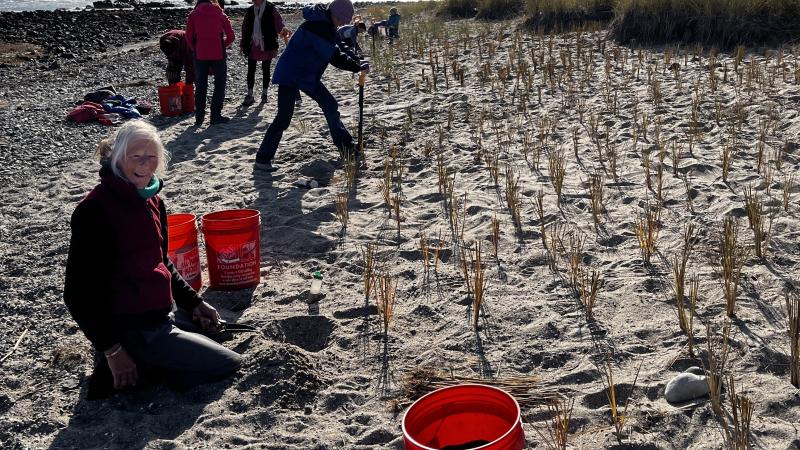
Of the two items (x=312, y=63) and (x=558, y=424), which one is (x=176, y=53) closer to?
(x=312, y=63)

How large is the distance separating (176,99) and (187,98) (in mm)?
224

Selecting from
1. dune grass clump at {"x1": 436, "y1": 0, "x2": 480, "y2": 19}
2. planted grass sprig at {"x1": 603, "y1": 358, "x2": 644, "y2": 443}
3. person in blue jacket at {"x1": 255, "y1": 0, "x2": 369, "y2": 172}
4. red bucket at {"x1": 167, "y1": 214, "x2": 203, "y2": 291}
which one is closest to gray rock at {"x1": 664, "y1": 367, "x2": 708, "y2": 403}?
planted grass sprig at {"x1": 603, "y1": 358, "x2": 644, "y2": 443}

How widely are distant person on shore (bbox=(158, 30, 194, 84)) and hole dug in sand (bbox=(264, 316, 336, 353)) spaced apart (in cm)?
675

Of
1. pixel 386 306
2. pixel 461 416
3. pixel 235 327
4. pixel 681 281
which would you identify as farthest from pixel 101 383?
pixel 681 281

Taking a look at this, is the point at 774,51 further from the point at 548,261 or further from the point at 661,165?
the point at 548,261

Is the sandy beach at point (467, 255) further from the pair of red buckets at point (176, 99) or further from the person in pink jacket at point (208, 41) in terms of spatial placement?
the person in pink jacket at point (208, 41)

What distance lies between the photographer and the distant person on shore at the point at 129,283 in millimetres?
3250

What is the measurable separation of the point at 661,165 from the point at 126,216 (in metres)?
4.12

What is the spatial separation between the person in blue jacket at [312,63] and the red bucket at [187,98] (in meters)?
3.28

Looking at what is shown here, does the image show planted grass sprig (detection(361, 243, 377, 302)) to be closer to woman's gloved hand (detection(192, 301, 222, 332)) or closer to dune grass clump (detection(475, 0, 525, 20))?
woman's gloved hand (detection(192, 301, 222, 332))

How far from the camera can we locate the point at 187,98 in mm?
9836

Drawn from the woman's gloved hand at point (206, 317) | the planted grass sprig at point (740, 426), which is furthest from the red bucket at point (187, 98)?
the planted grass sprig at point (740, 426)

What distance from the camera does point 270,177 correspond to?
6781mm

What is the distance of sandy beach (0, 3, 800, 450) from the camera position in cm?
322
